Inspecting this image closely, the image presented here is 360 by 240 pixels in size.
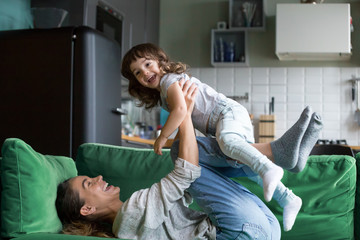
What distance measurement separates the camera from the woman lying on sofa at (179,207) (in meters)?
1.61

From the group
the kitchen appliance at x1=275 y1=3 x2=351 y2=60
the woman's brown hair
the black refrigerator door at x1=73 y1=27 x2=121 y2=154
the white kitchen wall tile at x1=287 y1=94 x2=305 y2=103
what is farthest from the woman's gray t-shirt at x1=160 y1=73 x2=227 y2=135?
the white kitchen wall tile at x1=287 y1=94 x2=305 y2=103

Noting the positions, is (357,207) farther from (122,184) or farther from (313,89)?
(313,89)

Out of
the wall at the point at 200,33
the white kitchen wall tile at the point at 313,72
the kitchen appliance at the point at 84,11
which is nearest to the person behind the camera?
the kitchen appliance at the point at 84,11

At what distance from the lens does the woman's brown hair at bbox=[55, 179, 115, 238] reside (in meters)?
1.73

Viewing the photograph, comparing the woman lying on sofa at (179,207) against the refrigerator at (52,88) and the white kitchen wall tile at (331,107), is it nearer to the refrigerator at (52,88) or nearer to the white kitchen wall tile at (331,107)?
the refrigerator at (52,88)

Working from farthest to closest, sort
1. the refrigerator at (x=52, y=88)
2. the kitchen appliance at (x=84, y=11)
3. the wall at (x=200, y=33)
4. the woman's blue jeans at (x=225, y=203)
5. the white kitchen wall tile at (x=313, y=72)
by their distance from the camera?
the wall at (x=200, y=33) < the white kitchen wall tile at (x=313, y=72) < the kitchen appliance at (x=84, y=11) < the refrigerator at (x=52, y=88) < the woman's blue jeans at (x=225, y=203)

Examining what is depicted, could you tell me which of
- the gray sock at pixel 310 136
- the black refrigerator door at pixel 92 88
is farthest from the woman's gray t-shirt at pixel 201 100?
the black refrigerator door at pixel 92 88

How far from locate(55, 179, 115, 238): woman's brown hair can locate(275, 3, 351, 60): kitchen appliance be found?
151 inches

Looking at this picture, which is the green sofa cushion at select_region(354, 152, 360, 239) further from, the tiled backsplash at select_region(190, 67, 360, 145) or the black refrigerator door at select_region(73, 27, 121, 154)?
the tiled backsplash at select_region(190, 67, 360, 145)

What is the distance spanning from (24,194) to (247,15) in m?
4.40

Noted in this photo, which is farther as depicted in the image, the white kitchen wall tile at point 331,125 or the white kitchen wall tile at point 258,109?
the white kitchen wall tile at point 258,109

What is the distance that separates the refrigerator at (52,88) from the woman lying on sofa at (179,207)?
1.41 metres

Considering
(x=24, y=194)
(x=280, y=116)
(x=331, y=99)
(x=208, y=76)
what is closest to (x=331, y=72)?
(x=331, y=99)

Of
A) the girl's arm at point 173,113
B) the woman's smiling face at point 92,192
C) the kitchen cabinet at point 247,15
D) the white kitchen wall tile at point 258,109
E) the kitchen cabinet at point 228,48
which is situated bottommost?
the woman's smiling face at point 92,192
